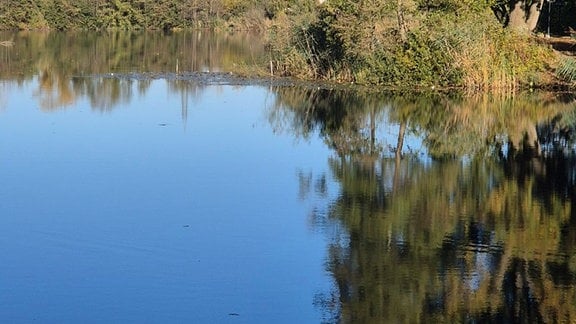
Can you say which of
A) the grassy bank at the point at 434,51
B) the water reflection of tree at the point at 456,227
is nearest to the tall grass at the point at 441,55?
the grassy bank at the point at 434,51

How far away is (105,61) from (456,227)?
24753 millimetres

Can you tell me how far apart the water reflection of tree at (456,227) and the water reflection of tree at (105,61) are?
6.98 m

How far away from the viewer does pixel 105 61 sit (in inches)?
1262

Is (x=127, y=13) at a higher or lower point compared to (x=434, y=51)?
higher

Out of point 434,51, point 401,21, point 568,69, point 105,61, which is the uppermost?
point 401,21

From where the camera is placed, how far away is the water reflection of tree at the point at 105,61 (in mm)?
21406

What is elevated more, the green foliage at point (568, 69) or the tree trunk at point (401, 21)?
the tree trunk at point (401, 21)

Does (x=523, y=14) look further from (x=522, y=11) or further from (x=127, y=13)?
(x=127, y=13)

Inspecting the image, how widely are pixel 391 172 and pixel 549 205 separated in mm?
2314

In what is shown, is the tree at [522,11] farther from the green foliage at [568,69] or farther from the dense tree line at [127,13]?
the dense tree line at [127,13]

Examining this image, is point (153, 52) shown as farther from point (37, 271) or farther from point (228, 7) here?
point (37, 271)

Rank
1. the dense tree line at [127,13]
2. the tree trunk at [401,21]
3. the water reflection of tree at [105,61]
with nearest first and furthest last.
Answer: the water reflection of tree at [105,61] < the tree trunk at [401,21] < the dense tree line at [127,13]

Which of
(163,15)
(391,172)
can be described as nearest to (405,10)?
(391,172)

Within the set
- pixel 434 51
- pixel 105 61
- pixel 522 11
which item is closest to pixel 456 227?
pixel 434 51
